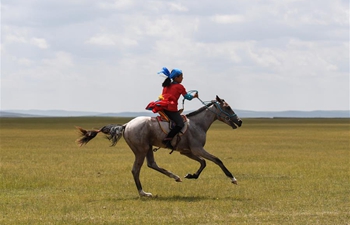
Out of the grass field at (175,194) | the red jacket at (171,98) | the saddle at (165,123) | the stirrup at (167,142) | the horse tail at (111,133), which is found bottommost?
the grass field at (175,194)

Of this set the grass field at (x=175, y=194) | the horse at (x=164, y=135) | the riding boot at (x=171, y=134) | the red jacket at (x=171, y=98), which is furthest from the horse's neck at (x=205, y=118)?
the grass field at (x=175, y=194)

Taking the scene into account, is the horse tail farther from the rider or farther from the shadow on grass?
the shadow on grass

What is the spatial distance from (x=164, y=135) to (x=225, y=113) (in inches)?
65.9

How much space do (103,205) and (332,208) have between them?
180 inches

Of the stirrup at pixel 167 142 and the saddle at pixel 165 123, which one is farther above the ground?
the saddle at pixel 165 123

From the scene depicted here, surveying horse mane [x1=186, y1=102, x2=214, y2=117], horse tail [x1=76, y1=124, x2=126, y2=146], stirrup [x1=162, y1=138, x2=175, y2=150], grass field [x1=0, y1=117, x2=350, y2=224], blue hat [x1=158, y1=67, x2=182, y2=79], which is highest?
blue hat [x1=158, y1=67, x2=182, y2=79]

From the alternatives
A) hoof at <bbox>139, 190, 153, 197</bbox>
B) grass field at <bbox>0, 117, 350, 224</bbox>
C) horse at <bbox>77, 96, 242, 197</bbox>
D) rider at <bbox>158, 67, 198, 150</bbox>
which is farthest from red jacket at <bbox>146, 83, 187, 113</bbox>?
grass field at <bbox>0, 117, 350, 224</bbox>

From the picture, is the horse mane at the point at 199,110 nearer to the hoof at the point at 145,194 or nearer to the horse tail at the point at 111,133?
the horse tail at the point at 111,133

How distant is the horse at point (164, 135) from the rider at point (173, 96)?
0.23 m

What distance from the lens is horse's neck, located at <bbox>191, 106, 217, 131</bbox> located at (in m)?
14.8

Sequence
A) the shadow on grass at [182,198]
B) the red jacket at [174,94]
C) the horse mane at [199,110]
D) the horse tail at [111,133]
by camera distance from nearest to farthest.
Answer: the shadow on grass at [182,198] → the red jacket at [174,94] → the horse tail at [111,133] → the horse mane at [199,110]

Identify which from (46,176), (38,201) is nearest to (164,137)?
(38,201)

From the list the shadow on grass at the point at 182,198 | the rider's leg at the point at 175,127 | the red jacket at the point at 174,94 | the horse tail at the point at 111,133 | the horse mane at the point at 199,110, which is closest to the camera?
the shadow on grass at the point at 182,198

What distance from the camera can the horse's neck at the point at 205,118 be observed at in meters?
14.8
